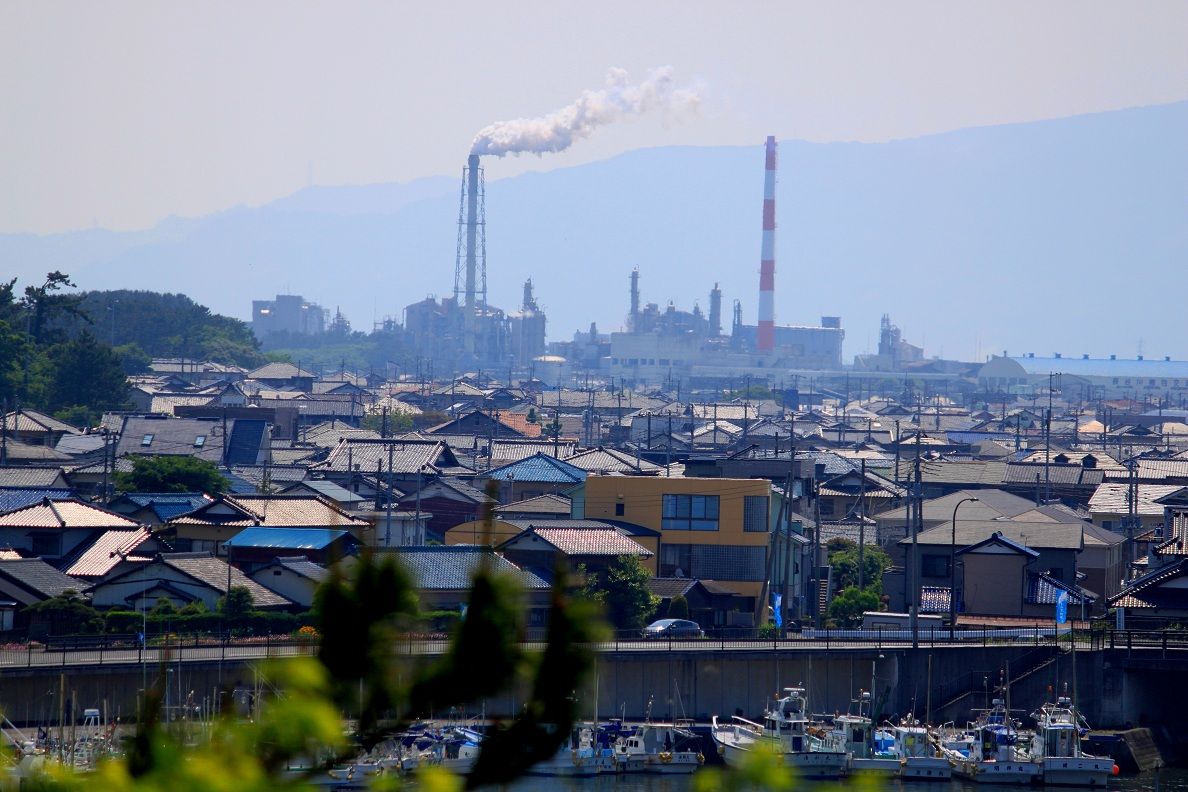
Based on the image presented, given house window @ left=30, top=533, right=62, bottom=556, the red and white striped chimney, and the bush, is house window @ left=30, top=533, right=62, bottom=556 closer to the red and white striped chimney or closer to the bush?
the bush

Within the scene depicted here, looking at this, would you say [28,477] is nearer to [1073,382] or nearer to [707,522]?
[707,522]

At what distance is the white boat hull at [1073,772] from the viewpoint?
15.4 metres

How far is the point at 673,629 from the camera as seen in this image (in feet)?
63.6

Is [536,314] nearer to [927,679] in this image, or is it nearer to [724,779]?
[927,679]

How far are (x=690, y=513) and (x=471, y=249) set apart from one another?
7417cm

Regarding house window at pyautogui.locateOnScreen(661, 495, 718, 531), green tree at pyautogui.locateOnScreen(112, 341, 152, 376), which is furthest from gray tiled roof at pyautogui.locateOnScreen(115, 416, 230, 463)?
green tree at pyautogui.locateOnScreen(112, 341, 152, 376)

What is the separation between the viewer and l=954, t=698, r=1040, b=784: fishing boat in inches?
608

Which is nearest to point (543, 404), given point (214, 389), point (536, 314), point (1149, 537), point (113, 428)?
point (214, 389)

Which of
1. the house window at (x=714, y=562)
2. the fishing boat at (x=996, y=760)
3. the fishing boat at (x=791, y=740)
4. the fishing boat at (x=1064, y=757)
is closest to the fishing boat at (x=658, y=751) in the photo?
the fishing boat at (x=791, y=740)

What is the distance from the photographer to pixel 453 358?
108 meters

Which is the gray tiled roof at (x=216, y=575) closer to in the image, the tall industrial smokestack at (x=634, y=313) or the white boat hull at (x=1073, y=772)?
the white boat hull at (x=1073, y=772)

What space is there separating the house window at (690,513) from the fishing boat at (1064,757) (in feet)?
23.2

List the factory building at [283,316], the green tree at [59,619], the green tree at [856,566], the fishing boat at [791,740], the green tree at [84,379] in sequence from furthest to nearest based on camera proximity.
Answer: the factory building at [283,316], the green tree at [84,379], the green tree at [856,566], the green tree at [59,619], the fishing boat at [791,740]

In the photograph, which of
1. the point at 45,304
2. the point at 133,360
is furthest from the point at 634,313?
the point at 45,304
